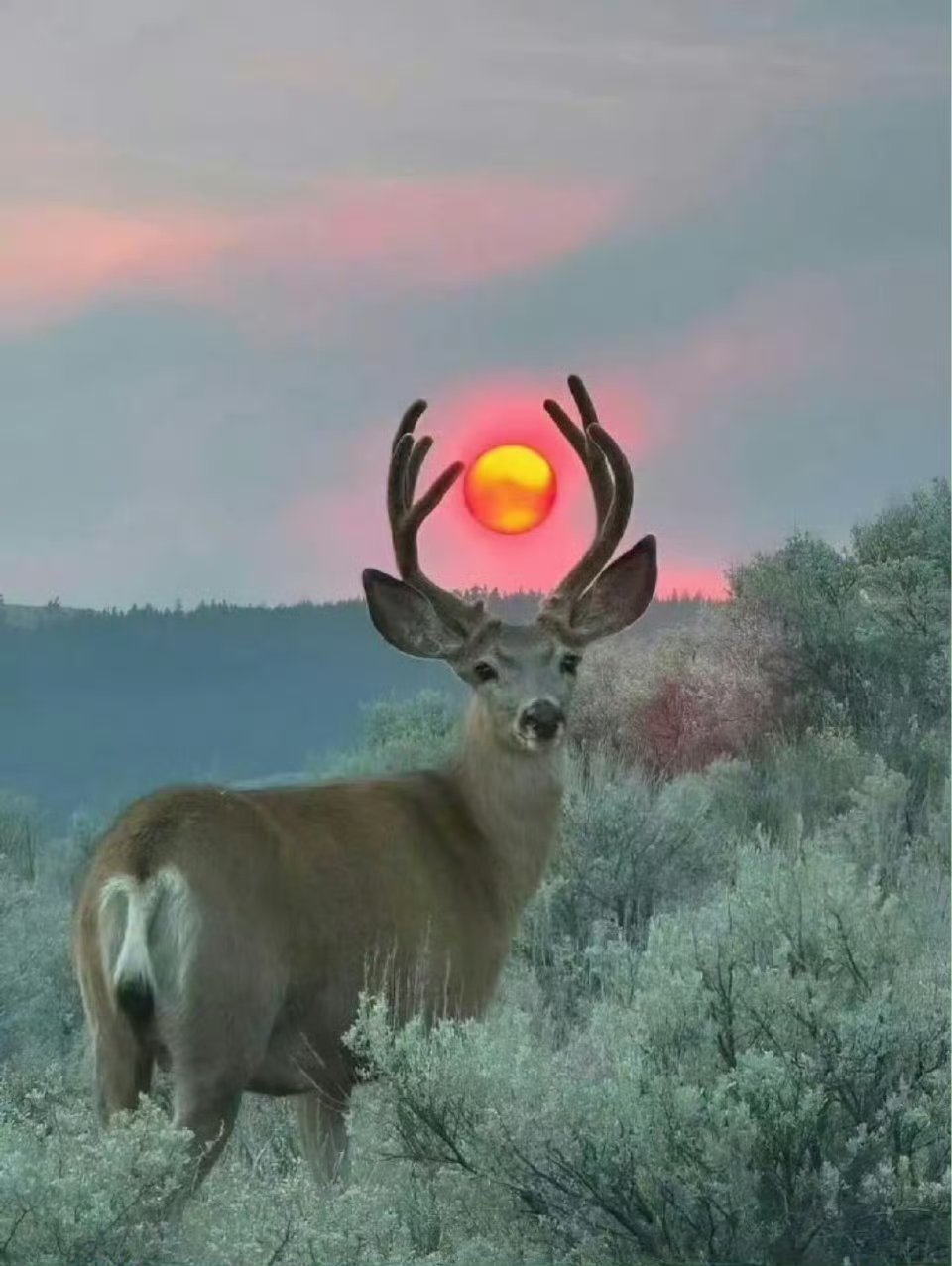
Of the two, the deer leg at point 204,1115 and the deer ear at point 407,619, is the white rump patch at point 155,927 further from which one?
the deer ear at point 407,619

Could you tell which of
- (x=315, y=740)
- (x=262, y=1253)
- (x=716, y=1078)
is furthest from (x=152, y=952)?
(x=315, y=740)

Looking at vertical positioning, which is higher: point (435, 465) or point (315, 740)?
point (435, 465)

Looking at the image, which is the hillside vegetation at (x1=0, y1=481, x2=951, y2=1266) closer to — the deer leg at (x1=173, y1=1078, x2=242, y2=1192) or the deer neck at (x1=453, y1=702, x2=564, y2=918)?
the deer leg at (x1=173, y1=1078, x2=242, y2=1192)

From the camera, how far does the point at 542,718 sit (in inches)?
276

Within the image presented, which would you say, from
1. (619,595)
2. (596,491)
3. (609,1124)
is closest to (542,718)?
(619,595)

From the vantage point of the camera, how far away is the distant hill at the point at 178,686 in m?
24.5

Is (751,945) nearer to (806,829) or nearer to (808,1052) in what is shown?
(808,1052)

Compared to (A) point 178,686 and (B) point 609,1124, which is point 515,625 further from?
(A) point 178,686

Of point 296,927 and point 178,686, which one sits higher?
point 178,686

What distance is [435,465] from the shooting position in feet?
41.7

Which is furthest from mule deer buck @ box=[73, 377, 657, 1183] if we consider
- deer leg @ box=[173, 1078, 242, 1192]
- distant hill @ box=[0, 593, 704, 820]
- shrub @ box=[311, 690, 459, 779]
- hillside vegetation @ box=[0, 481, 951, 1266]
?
distant hill @ box=[0, 593, 704, 820]

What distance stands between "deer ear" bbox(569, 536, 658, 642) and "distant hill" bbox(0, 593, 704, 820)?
14894mm

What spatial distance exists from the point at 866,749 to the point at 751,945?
21.4 ft

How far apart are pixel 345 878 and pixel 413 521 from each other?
1.47 meters
